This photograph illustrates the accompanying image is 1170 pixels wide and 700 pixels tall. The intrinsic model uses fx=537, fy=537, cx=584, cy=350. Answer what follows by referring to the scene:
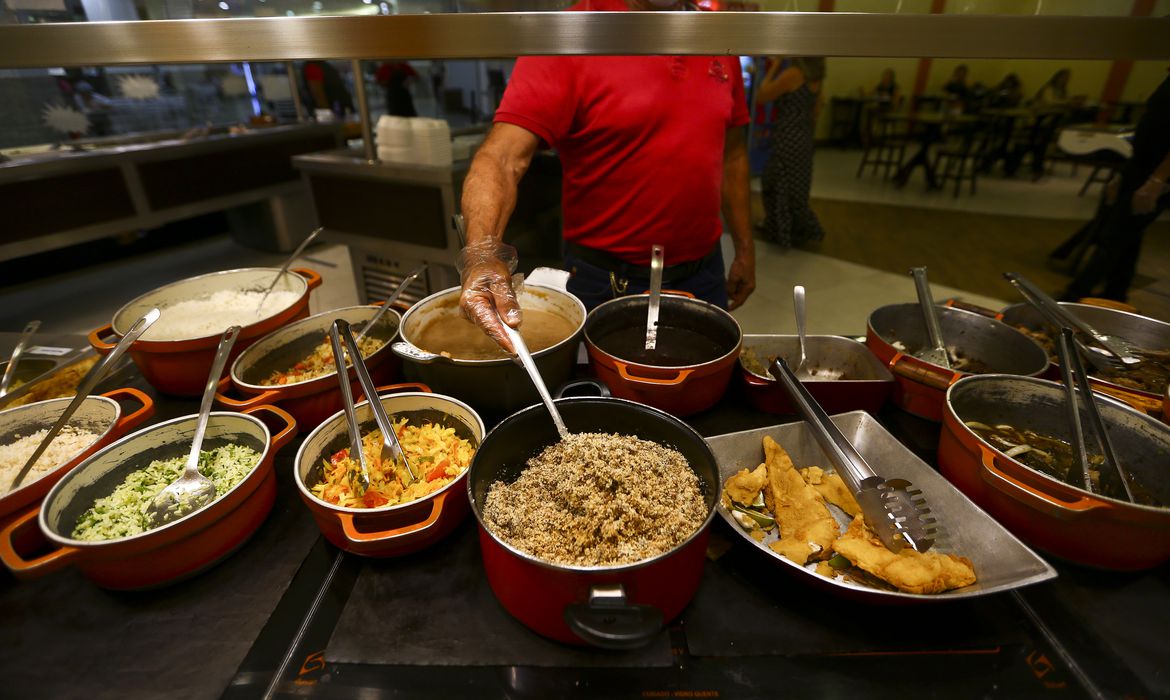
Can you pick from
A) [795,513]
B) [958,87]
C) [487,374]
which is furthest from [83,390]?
[958,87]

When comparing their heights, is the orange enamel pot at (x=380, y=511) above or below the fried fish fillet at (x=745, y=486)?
above

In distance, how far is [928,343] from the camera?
4.63 feet

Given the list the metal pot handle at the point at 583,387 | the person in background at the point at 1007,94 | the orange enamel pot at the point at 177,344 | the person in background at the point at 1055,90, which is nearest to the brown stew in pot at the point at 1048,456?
the metal pot handle at the point at 583,387

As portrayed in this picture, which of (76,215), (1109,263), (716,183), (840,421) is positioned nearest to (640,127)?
(716,183)

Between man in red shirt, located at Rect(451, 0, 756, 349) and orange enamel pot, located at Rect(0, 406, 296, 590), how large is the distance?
0.71 metres

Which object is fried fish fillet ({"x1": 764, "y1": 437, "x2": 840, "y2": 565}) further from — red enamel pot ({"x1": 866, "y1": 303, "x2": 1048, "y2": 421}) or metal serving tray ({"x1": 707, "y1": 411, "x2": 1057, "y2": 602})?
red enamel pot ({"x1": 866, "y1": 303, "x2": 1048, "y2": 421})

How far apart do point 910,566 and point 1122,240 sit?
2.87 m

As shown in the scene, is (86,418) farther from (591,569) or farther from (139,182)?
(139,182)

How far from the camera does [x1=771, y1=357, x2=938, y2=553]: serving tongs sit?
87 cm

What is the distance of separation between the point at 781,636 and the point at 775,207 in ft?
19.0

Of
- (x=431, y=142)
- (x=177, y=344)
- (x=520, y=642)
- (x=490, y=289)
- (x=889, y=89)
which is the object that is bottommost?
(x=520, y=642)

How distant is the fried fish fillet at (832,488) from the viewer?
3.25 ft

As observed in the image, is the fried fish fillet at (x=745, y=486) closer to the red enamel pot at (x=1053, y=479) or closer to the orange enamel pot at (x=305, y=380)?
the red enamel pot at (x=1053, y=479)

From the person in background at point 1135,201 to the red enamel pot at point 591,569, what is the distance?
181cm
